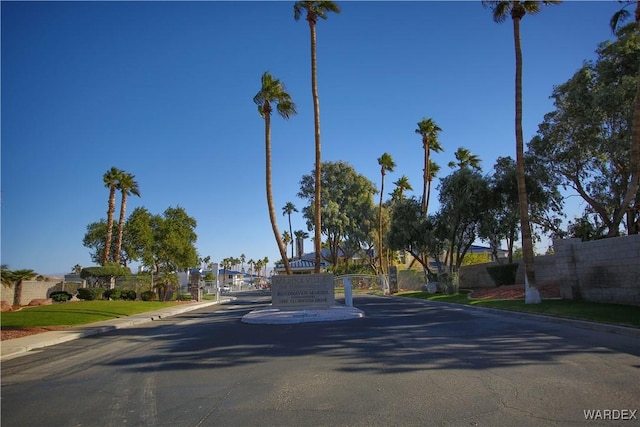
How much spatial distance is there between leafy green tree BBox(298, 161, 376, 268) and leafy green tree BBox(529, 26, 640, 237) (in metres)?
35.1

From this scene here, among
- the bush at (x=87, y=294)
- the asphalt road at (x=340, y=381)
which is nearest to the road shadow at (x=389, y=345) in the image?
the asphalt road at (x=340, y=381)

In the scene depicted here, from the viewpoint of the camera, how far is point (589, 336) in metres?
10.9

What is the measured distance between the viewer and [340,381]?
23.4 feet

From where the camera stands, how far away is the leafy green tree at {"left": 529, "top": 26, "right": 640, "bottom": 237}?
2222cm

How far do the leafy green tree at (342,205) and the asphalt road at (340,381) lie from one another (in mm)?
48609

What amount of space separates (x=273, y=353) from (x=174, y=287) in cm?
3520

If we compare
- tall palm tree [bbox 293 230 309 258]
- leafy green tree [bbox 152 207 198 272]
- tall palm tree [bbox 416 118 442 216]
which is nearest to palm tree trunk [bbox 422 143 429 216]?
tall palm tree [bbox 416 118 442 216]

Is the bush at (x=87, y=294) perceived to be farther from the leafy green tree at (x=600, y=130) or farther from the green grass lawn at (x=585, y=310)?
the leafy green tree at (x=600, y=130)

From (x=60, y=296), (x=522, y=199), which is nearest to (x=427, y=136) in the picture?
(x=522, y=199)

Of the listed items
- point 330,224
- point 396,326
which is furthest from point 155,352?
point 330,224

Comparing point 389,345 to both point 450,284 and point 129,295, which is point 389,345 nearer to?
point 450,284

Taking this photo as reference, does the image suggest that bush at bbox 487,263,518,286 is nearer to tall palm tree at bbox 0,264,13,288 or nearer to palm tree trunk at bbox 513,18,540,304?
palm tree trunk at bbox 513,18,540,304

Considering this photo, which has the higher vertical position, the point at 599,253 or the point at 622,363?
the point at 599,253

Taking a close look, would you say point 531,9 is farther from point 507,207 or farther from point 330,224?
point 330,224
